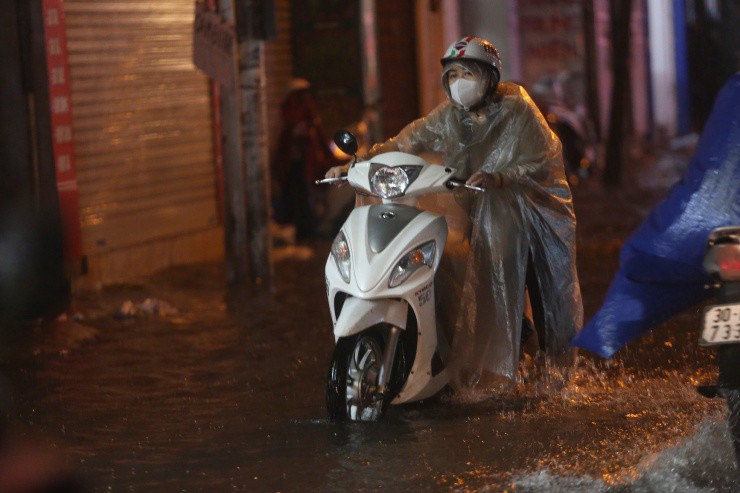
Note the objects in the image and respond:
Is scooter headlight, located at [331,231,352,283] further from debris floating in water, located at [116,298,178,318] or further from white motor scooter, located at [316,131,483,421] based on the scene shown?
debris floating in water, located at [116,298,178,318]

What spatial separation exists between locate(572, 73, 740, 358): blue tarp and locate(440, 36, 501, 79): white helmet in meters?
1.47

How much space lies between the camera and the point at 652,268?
16.4ft

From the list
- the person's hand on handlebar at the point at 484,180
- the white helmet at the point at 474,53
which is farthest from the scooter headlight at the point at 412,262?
the white helmet at the point at 474,53

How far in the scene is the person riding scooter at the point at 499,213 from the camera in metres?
6.32

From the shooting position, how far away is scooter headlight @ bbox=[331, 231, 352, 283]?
5.90m

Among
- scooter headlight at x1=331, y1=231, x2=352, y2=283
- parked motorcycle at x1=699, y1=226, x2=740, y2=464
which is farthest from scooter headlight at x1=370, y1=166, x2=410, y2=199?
parked motorcycle at x1=699, y1=226, x2=740, y2=464

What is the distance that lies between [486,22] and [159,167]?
19.5ft

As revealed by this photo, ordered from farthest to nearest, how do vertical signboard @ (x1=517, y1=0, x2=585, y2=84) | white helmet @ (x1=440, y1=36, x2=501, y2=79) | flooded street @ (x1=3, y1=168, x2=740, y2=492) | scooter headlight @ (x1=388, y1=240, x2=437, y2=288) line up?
vertical signboard @ (x1=517, y1=0, x2=585, y2=84) < white helmet @ (x1=440, y1=36, x2=501, y2=79) < scooter headlight @ (x1=388, y1=240, x2=437, y2=288) < flooded street @ (x1=3, y1=168, x2=740, y2=492)

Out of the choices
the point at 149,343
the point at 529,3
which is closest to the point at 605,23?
the point at 529,3

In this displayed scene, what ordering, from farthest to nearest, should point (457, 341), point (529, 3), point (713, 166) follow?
point (529, 3) → point (457, 341) → point (713, 166)

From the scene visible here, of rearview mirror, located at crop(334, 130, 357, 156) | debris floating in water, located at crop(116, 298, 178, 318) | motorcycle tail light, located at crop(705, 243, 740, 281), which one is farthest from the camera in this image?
debris floating in water, located at crop(116, 298, 178, 318)

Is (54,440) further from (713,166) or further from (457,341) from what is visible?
(713,166)

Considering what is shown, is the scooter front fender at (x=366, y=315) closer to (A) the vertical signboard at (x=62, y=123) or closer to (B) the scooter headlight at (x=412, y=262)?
(B) the scooter headlight at (x=412, y=262)

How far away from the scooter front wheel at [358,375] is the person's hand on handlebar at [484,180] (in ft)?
2.67
